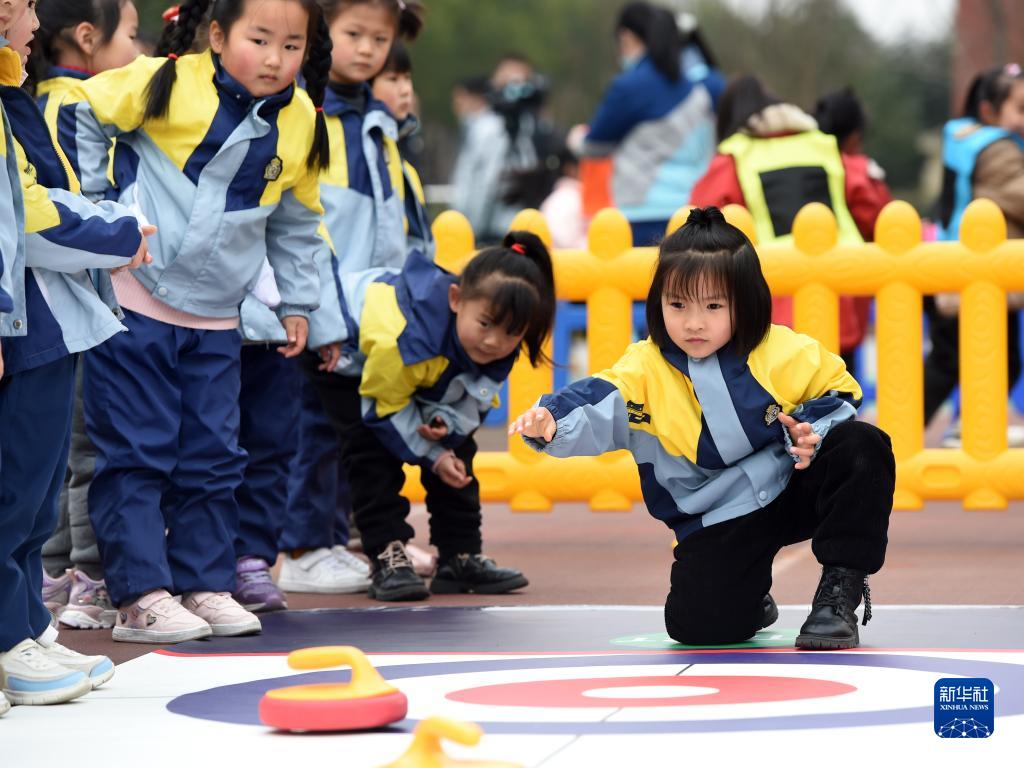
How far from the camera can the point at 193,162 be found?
185 inches

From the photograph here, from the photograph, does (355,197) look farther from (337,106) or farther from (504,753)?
(504,753)

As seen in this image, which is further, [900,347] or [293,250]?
[900,347]

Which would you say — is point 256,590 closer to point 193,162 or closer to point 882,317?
point 193,162

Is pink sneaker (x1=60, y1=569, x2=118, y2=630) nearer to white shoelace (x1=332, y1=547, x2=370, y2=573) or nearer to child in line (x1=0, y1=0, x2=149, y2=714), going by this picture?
white shoelace (x1=332, y1=547, x2=370, y2=573)

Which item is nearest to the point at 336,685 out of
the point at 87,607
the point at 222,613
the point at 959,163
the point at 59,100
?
the point at 222,613

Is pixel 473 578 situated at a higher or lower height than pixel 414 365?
lower

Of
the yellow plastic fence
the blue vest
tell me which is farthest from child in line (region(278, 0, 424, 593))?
the blue vest

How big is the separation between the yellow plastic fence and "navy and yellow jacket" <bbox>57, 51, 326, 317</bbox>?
6.51 feet

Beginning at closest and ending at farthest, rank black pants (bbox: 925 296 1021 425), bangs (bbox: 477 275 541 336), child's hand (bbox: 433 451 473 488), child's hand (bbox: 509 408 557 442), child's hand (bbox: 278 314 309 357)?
child's hand (bbox: 509 408 557 442), child's hand (bbox: 278 314 309 357), bangs (bbox: 477 275 541 336), child's hand (bbox: 433 451 473 488), black pants (bbox: 925 296 1021 425)

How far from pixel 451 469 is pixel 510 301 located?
56cm

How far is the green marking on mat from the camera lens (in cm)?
433

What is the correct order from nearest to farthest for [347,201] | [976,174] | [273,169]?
[273,169] → [347,201] → [976,174]

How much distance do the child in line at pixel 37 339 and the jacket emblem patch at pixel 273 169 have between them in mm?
873

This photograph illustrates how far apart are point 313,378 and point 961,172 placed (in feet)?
12.3
